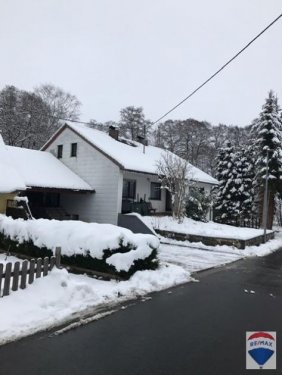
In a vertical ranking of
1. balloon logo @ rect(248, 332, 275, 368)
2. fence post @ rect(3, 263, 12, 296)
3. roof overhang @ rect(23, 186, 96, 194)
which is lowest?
balloon logo @ rect(248, 332, 275, 368)

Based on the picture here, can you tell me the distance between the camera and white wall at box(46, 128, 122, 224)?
865 inches

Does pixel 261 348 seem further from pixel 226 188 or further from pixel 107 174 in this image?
pixel 226 188

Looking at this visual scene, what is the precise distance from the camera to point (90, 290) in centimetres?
772

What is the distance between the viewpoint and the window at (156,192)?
26.1 m

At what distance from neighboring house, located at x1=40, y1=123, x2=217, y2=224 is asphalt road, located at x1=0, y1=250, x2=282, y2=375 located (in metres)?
13.7

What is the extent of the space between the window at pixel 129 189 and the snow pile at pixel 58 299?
14291mm

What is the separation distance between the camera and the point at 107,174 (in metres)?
22.5

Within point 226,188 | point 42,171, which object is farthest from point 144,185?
point 226,188

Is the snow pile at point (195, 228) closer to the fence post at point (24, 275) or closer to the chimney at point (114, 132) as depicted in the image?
the chimney at point (114, 132)

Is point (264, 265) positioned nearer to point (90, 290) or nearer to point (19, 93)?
point (90, 290)

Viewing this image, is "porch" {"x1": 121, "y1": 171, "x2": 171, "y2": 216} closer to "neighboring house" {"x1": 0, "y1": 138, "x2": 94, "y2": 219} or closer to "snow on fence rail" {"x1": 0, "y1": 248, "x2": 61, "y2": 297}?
"neighboring house" {"x1": 0, "y1": 138, "x2": 94, "y2": 219}

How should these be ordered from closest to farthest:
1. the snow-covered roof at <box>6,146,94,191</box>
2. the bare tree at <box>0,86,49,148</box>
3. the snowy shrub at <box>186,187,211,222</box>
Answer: the snow-covered roof at <box>6,146,94,191</box>
the snowy shrub at <box>186,187,211,222</box>
the bare tree at <box>0,86,49,148</box>

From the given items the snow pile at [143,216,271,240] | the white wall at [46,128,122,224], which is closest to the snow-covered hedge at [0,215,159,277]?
the snow pile at [143,216,271,240]

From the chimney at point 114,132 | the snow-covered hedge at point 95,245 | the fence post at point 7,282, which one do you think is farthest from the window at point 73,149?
the fence post at point 7,282
